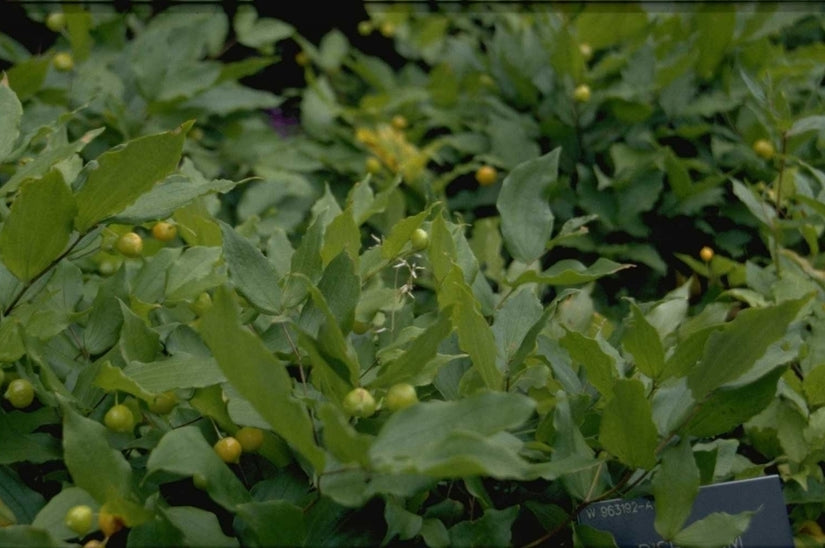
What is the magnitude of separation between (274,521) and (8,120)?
50cm

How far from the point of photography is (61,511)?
672 millimetres

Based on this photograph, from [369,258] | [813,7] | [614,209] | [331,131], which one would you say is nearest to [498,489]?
[369,258]

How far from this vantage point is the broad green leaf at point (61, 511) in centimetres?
67

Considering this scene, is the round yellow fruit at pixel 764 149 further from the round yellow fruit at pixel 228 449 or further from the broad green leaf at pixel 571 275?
the round yellow fruit at pixel 228 449

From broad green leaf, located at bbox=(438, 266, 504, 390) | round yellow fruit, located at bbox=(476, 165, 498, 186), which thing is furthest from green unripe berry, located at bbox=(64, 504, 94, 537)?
round yellow fruit, located at bbox=(476, 165, 498, 186)

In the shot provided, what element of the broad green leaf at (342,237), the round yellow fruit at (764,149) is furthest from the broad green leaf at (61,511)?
the round yellow fruit at (764,149)

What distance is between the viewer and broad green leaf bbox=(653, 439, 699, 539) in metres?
0.71

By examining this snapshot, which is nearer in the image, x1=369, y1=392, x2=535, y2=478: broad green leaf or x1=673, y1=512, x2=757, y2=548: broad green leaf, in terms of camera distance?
x1=369, y1=392, x2=535, y2=478: broad green leaf

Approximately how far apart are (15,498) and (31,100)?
962 millimetres

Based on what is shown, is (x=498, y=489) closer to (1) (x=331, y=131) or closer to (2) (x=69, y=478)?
(2) (x=69, y=478)

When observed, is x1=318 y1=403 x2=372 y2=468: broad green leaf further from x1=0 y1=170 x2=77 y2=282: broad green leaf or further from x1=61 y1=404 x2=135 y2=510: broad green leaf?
x1=0 y1=170 x2=77 y2=282: broad green leaf

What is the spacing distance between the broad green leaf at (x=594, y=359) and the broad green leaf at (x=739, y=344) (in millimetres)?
72

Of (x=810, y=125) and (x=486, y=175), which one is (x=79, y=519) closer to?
(x=810, y=125)

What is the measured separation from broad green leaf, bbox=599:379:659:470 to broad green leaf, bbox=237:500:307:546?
257 mm
